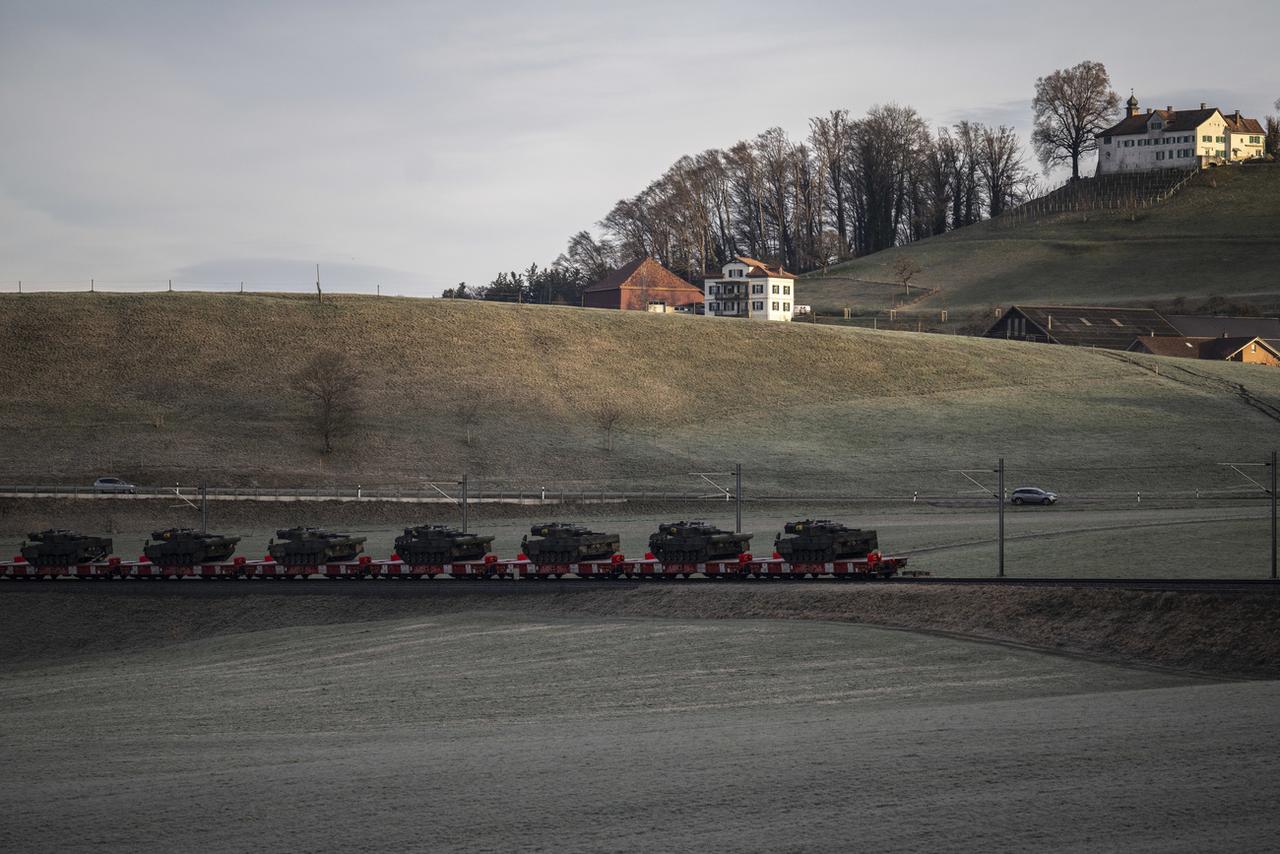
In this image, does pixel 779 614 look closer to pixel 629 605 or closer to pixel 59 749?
pixel 629 605

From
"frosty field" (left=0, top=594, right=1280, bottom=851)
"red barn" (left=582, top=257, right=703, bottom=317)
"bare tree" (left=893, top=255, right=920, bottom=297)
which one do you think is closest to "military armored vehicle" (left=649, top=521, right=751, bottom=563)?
"frosty field" (left=0, top=594, right=1280, bottom=851)

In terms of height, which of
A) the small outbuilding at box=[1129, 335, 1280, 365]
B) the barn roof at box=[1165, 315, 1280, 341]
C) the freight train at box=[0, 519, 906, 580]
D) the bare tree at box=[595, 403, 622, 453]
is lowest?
the freight train at box=[0, 519, 906, 580]

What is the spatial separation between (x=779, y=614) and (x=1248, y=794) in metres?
22.6

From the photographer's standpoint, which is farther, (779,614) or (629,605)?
(629,605)

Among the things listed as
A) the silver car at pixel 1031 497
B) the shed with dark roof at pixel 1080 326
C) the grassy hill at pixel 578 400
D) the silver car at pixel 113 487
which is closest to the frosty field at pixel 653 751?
the silver car at pixel 113 487

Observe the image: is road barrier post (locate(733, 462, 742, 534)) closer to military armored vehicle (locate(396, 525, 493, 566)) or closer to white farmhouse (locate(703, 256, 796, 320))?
military armored vehicle (locate(396, 525, 493, 566))

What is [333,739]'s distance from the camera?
79.6 ft

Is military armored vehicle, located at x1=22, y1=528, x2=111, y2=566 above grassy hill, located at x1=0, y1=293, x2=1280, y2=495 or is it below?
below

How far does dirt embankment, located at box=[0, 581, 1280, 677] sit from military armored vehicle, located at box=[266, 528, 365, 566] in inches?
99.9

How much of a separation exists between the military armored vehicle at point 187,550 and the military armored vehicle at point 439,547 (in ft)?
26.8

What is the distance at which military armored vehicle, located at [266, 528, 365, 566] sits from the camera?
50.8 meters

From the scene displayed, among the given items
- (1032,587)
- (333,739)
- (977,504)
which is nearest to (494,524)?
(977,504)

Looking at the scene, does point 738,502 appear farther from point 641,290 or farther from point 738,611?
point 641,290

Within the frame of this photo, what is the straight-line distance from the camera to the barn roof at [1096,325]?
135500mm
